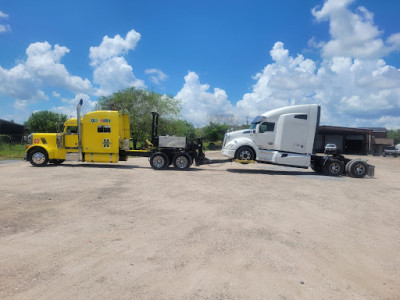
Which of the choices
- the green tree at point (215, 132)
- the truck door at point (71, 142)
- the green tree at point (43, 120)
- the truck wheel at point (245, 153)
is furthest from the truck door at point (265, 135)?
the green tree at point (43, 120)

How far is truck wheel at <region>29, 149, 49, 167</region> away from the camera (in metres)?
14.7

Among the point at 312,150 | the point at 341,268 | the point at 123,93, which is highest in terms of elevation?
the point at 123,93

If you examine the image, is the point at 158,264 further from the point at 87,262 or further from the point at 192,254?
the point at 87,262

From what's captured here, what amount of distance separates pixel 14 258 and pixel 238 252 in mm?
3077

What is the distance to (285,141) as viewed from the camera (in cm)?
1405

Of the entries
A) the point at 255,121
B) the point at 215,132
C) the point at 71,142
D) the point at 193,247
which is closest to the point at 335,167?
the point at 255,121

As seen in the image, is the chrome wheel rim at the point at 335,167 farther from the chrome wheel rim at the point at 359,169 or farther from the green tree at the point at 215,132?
the green tree at the point at 215,132

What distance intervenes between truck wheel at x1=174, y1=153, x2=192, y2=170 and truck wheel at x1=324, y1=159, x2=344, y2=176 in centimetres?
746

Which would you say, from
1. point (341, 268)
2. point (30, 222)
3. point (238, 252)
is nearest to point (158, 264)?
point (238, 252)

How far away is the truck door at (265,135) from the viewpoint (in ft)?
46.7

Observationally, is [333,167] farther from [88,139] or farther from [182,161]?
[88,139]

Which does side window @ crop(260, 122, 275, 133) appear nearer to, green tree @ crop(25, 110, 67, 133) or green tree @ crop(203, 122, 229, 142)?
green tree @ crop(203, 122, 229, 142)

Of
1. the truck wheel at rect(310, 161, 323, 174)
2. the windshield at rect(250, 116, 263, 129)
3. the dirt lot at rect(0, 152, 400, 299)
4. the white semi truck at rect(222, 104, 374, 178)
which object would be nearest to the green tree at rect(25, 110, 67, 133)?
the windshield at rect(250, 116, 263, 129)

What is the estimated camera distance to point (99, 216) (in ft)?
18.4
